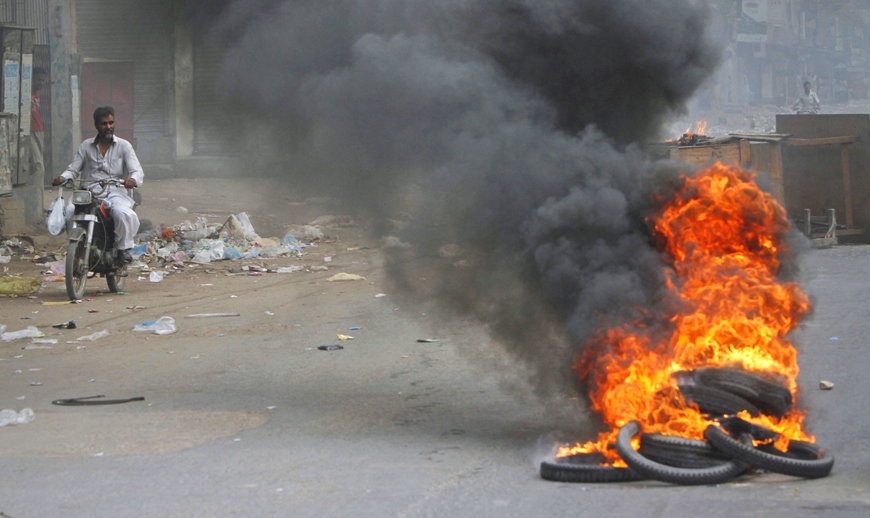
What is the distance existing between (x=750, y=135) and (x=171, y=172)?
1435 centimetres

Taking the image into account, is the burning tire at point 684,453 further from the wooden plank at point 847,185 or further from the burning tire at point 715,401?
the wooden plank at point 847,185

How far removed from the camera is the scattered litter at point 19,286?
9555 mm

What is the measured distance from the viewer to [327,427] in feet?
16.0

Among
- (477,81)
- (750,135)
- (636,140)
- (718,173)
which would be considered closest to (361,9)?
(477,81)

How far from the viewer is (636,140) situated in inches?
209

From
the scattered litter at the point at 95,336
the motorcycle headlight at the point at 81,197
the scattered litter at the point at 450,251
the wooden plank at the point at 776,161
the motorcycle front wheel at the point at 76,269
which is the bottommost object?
the scattered litter at the point at 95,336

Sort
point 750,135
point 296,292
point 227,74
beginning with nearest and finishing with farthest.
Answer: point 227,74 < point 296,292 < point 750,135

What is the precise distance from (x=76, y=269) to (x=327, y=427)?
5.23 metres

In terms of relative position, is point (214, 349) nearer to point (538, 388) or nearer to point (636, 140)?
point (538, 388)

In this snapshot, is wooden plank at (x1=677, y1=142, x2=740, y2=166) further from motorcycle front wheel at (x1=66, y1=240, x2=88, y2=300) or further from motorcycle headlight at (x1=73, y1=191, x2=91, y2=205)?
motorcycle front wheel at (x1=66, y1=240, x2=88, y2=300)

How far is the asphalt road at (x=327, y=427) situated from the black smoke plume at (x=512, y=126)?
0.68 m

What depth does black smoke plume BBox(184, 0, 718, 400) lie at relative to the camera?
178 inches

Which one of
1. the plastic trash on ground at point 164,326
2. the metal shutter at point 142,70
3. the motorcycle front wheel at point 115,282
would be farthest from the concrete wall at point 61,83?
the plastic trash on ground at point 164,326

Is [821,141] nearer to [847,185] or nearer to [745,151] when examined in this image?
[847,185]
